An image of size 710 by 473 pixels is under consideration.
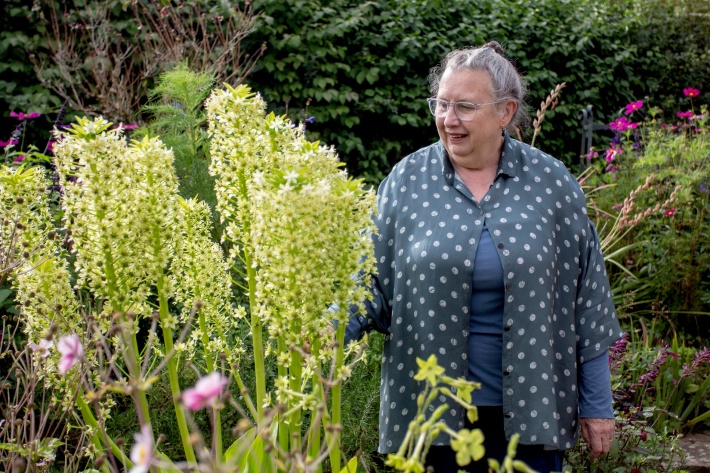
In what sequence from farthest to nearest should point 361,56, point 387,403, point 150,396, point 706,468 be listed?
point 361,56
point 706,468
point 150,396
point 387,403

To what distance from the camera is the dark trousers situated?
113 inches

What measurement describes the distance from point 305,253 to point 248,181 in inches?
15.6

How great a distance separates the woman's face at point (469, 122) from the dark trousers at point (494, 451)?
2.99 feet

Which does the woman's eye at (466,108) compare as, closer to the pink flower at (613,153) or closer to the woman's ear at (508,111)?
the woman's ear at (508,111)

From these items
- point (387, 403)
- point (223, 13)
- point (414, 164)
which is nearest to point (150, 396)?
point (387, 403)

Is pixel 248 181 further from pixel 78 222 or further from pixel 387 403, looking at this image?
pixel 387 403

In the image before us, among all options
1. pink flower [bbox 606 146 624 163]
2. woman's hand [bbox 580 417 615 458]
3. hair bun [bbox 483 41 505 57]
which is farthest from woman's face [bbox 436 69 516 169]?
pink flower [bbox 606 146 624 163]

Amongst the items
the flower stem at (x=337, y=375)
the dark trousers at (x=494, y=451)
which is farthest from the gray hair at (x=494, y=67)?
the flower stem at (x=337, y=375)

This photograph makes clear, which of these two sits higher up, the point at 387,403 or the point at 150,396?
the point at 387,403

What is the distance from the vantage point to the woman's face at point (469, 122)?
2.88 metres

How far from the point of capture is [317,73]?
26.3ft

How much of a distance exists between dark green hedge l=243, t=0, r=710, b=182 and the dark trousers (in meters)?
4.30

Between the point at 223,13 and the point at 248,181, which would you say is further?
the point at 223,13

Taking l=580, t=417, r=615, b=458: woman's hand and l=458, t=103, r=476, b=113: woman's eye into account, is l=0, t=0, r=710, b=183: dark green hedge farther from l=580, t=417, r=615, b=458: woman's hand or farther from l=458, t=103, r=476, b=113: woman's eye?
l=580, t=417, r=615, b=458: woman's hand
